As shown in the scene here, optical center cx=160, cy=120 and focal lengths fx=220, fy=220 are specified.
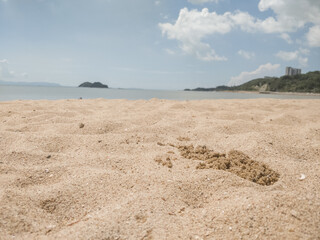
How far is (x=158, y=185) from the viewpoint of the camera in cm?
176

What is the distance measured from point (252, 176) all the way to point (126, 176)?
3.55 feet

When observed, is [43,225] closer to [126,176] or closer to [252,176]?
[126,176]

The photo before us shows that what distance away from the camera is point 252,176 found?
1.89 metres

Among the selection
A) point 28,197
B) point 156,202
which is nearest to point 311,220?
point 156,202

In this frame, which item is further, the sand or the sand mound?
the sand mound

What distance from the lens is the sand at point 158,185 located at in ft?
4.10

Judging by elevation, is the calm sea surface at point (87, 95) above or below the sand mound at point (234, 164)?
above

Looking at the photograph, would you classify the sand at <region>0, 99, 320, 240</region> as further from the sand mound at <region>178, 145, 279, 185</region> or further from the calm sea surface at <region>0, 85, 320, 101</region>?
the calm sea surface at <region>0, 85, 320, 101</region>

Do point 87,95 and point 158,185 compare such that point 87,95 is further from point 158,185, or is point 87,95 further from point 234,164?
point 158,185

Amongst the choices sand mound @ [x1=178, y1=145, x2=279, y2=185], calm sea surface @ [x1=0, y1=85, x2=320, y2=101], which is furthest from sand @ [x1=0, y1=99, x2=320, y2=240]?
calm sea surface @ [x1=0, y1=85, x2=320, y2=101]

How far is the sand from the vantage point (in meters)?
1.25

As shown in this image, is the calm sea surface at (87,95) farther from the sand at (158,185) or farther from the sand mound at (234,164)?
the sand mound at (234,164)

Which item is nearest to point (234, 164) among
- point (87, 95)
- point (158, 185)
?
point (158, 185)

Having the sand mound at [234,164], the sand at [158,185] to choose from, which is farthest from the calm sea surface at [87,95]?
the sand mound at [234,164]
